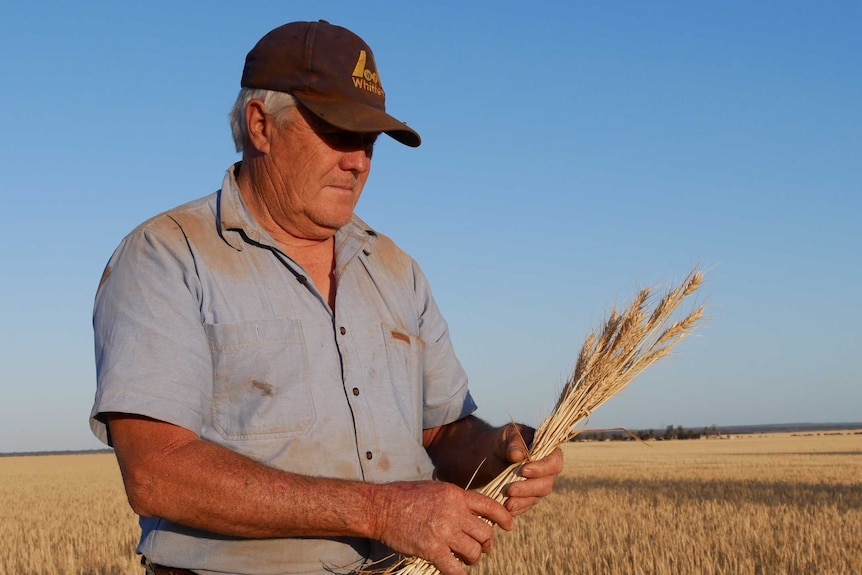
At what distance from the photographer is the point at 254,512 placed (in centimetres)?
201

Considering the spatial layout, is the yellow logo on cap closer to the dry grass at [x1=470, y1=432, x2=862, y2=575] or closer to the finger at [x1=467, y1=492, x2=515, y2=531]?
the finger at [x1=467, y1=492, x2=515, y2=531]

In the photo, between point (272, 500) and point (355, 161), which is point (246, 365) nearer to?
point (272, 500)

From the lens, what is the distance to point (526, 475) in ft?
8.00

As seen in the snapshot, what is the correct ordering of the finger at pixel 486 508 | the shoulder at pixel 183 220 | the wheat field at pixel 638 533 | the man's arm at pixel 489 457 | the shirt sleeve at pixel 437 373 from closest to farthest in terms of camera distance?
Result: 1. the finger at pixel 486 508
2. the shoulder at pixel 183 220
3. the man's arm at pixel 489 457
4. the shirt sleeve at pixel 437 373
5. the wheat field at pixel 638 533

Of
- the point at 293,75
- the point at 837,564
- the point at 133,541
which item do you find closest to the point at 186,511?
the point at 293,75

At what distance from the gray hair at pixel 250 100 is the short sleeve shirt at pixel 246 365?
166 millimetres

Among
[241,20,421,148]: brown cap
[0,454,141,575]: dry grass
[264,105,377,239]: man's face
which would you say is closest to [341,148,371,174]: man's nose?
[264,105,377,239]: man's face

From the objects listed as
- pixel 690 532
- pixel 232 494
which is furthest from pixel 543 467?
pixel 690 532

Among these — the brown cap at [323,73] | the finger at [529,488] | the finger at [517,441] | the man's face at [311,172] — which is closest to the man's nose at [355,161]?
the man's face at [311,172]

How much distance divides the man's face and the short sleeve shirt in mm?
112

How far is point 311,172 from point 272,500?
2.96 feet

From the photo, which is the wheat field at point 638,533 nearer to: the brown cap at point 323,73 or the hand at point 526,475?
the hand at point 526,475

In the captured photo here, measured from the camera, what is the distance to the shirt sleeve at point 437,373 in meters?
2.80

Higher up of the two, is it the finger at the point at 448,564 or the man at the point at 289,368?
the man at the point at 289,368
